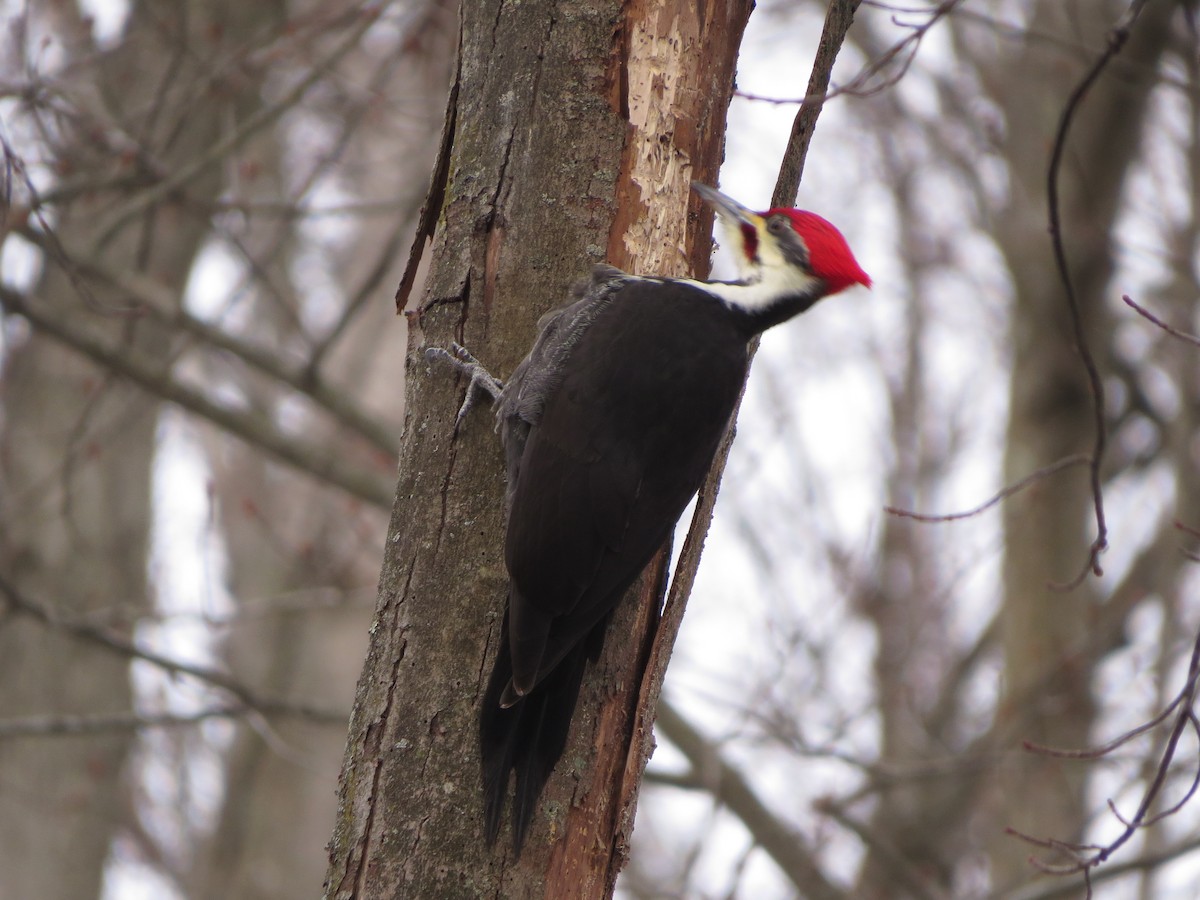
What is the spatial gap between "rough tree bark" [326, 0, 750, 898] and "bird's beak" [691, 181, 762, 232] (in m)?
0.04

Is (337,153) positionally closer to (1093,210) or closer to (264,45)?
(264,45)

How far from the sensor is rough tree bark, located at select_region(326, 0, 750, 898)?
2.11m

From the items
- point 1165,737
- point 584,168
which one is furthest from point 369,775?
point 1165,737

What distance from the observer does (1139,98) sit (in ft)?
19.8

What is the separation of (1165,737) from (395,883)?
402 cm

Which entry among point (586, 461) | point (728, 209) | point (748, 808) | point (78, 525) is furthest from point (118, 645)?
point (728, 209)

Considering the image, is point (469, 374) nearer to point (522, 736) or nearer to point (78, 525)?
point (522, 736)

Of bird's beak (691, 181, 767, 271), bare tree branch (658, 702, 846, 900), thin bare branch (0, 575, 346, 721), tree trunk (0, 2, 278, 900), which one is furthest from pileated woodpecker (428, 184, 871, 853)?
tree trunk (0, 2, 278, 900)

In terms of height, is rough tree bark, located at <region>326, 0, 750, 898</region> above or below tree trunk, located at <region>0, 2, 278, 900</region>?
below

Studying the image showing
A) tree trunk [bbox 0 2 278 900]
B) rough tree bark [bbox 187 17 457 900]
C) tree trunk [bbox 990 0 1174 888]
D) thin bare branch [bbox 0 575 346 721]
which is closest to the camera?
thin bare branch [bbox 0 575 346 721]

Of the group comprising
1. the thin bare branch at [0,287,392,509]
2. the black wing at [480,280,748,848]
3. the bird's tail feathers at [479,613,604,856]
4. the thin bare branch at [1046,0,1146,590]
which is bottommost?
the bird's tail feathers at [479,613,604,856]

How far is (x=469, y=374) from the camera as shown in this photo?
2.47 metres

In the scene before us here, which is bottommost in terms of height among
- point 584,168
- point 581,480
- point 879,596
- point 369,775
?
point 369,775

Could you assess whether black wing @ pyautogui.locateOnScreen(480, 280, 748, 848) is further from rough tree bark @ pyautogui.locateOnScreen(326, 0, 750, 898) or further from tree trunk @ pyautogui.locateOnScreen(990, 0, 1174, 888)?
tree trunk @ pyautogui.locateOnScreen(990, 0, 1174, 888)
